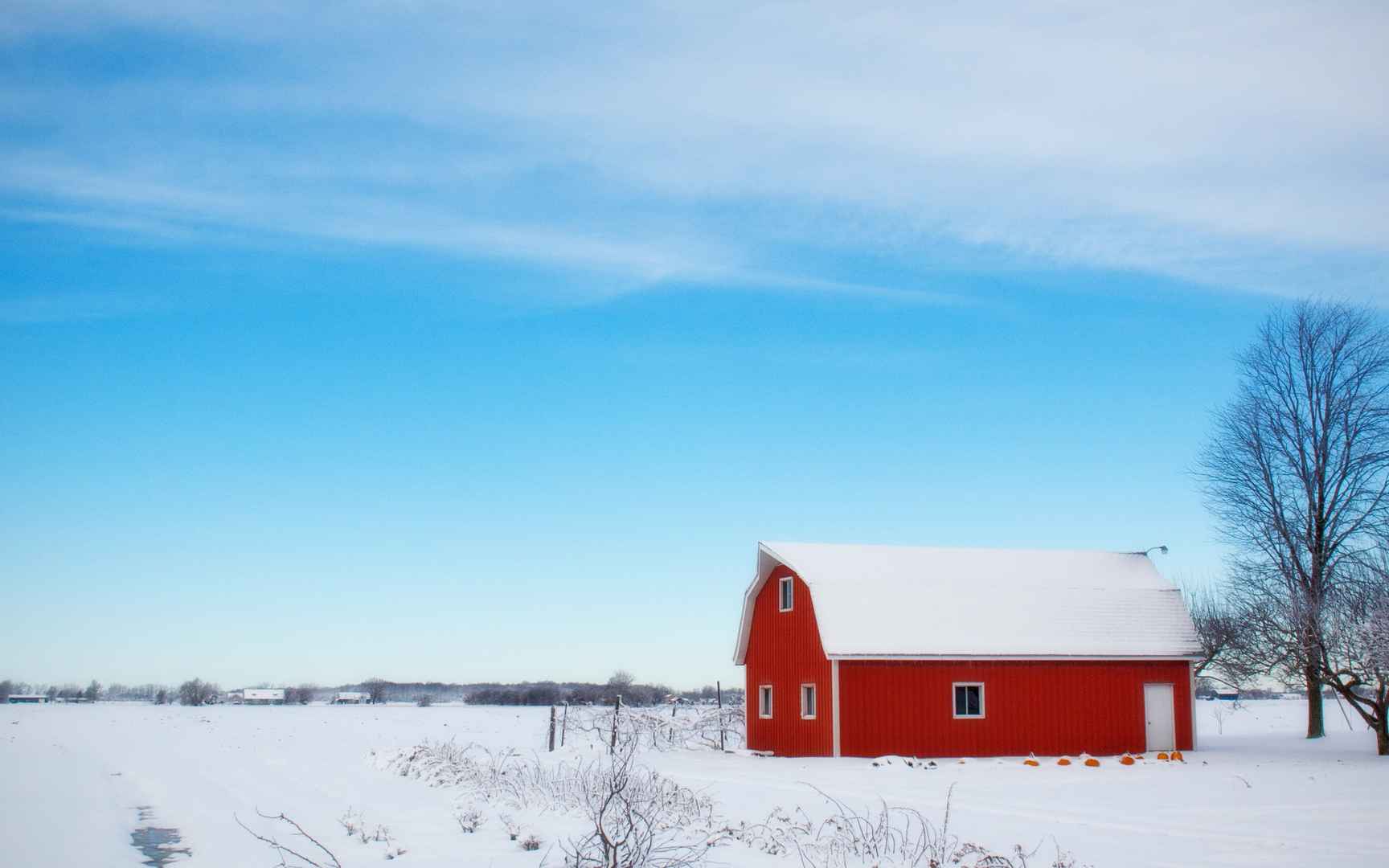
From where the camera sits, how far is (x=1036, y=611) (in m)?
28.7

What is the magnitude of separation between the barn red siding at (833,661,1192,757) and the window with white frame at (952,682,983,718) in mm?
148

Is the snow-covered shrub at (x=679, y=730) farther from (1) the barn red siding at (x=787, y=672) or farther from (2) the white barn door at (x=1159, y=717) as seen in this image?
(2) the white barn door at (x=1159, y=717)

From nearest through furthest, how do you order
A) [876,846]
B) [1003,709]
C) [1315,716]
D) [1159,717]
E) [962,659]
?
[876,846]
[962,659]
[1003,709]
[1159,717]
[1315,716]

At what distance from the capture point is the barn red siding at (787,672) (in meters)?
27.2

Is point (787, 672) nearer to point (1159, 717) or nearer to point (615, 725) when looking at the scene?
point (615, 725)

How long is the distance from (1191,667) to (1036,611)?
14.6ft

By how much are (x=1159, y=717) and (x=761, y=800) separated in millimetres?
16103

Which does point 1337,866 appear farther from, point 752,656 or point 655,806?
point 752,656

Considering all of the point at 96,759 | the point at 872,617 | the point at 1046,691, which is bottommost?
the point at 96,759

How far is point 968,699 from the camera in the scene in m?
27.1

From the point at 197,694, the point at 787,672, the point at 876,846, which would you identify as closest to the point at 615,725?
the point at 787,672

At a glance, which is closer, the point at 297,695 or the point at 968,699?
the point at 968,699

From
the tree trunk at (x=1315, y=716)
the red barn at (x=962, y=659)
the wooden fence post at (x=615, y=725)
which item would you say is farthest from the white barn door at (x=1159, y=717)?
the wooden fence post at (x=615, y=725)

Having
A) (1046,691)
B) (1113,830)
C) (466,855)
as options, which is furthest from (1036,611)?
(466,855)
